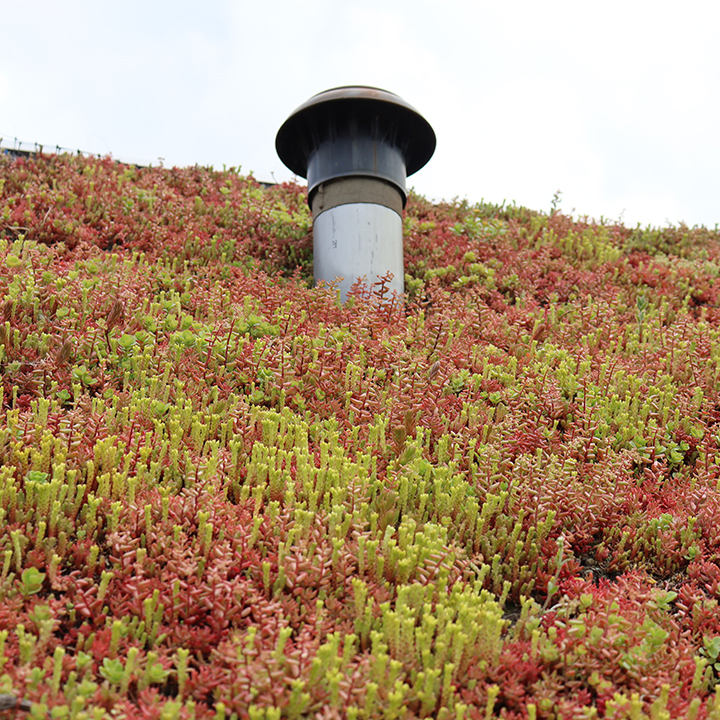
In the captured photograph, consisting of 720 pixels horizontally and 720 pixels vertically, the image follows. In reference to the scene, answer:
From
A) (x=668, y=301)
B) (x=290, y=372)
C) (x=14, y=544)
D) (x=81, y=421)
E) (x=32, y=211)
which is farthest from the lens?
(x=668, y=301)

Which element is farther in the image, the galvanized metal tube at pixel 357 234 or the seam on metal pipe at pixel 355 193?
the seam on metal pipe at pixel 355 193

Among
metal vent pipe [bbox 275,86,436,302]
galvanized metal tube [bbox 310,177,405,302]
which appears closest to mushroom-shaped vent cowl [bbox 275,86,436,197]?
metal vent pipe [bbox 275,86,436,302]

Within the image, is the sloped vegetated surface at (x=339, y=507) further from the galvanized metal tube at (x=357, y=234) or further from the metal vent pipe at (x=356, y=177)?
the metal vent pipe at (x=356, y=177)

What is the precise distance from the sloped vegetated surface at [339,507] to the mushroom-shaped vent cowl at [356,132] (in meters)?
2.30

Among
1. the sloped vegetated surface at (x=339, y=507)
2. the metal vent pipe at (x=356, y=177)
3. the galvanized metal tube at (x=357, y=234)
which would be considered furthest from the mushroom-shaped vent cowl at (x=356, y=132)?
the sloped vegetated surface at (x=339, y=507)

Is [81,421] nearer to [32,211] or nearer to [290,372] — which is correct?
[290,372]

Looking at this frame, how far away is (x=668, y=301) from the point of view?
8.48 m

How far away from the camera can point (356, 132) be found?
309 inches

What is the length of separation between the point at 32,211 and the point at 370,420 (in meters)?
5.99

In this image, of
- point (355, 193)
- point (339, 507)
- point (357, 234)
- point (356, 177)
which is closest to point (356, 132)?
point (356, 177)

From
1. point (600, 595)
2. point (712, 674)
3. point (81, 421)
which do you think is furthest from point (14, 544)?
point (712, 674)

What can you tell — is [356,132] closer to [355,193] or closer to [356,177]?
[356,177]

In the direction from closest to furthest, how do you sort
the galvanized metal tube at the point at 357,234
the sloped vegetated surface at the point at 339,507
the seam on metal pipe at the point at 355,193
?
the sloped vegetated surface at the point at 339,507
the galvanized metal tube at the point at 357,234
the seam on metal pipe at the point at 355,193

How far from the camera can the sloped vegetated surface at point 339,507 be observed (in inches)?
96.2
